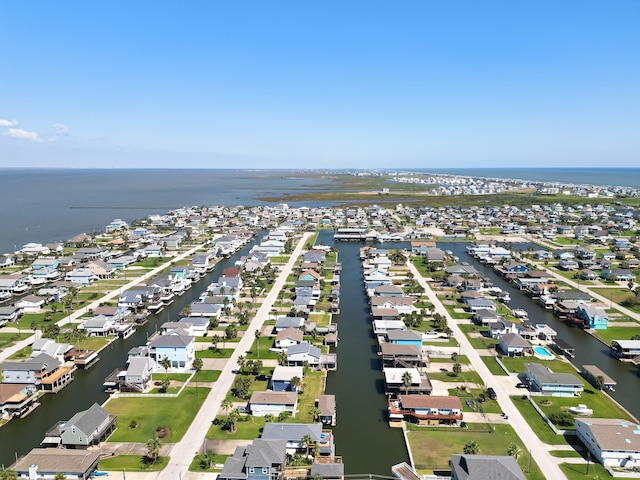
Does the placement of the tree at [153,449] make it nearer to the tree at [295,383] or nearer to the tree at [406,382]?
the tree at [295,383]

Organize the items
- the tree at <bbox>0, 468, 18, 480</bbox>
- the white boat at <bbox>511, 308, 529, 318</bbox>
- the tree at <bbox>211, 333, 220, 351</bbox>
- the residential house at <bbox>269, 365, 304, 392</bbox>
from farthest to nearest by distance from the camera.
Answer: the white boat at <bbox>511, 308, 529, 318</bbox>
the tree at <bbox>211, 333, 220, 351</bbox>
the residential house at <bbox>269, 365, 304, 392</bbox>
the tree at <bbox>0, 468, 18, 480</bbox>

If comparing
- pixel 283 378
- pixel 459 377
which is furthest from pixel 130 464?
pixel 459 377

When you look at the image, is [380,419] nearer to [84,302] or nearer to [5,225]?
[84,302]

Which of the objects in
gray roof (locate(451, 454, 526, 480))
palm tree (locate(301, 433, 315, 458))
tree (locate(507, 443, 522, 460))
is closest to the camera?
gray roof (locate(451, 454, 526, 480))

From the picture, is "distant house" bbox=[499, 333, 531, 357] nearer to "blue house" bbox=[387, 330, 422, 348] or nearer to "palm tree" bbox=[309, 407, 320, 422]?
"blue house" bbox=[387, 330, 422, 348]

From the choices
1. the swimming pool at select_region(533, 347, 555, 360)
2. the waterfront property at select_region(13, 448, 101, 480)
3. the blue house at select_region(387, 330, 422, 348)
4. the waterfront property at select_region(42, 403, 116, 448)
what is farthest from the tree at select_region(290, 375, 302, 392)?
the swimming pool at select_region(533, 347, 555, 360)

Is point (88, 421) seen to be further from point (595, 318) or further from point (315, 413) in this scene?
point (595, 318)

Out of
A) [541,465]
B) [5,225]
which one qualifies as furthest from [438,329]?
[5,225]
